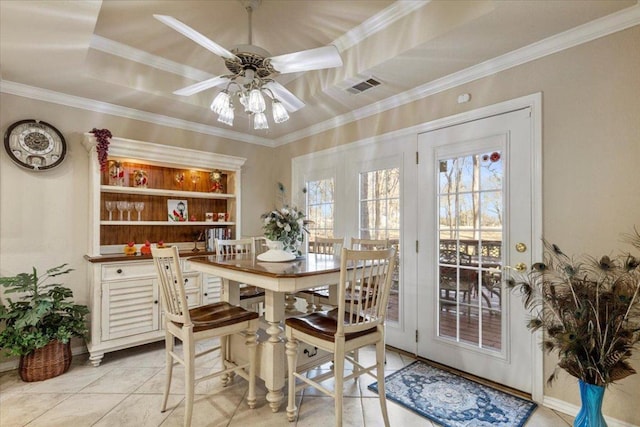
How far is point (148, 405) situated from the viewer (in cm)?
224

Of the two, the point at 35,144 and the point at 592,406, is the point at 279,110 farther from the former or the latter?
the point at 592,406

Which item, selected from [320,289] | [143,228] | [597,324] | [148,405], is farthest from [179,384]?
[597,324]

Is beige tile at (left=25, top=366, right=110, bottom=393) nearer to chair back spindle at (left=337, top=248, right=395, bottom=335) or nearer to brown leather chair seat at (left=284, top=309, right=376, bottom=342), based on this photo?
brown leather chair seat at (left=284, top=309, right=376, bottom=342)

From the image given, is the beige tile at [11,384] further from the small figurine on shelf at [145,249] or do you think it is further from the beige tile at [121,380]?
the small figurine on shelf at [145,249]

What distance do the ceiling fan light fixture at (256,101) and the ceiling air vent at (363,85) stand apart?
114cm

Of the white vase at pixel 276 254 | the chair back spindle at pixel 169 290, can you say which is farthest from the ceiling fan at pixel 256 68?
the chair back spindle at pixel 169 290

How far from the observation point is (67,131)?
10.3ft

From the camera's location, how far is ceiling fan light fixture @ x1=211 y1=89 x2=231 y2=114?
2.19 metres

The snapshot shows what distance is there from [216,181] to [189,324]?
2562 millimetres

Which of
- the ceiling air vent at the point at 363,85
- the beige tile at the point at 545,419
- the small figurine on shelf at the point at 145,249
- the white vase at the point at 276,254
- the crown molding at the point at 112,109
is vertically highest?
the ceiling air vent at the point at 363,85

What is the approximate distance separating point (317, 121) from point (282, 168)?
3.28ft

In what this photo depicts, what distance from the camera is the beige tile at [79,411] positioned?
2047 mm

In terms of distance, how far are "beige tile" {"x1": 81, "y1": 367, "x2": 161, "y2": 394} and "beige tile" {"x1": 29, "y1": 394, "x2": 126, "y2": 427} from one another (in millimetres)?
88

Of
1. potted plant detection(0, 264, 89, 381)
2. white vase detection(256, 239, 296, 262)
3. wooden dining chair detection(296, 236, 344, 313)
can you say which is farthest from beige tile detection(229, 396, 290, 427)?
potted plant detection(0, 264, 89, 381)
